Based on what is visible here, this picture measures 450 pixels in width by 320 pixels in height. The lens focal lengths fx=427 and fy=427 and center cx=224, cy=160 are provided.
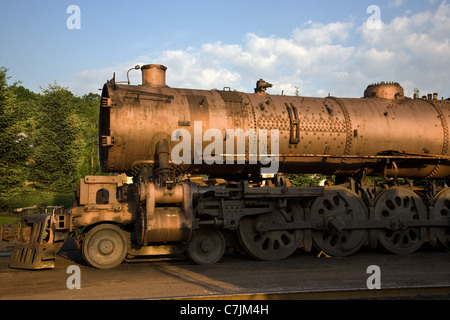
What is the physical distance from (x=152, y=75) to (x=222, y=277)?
5.36m

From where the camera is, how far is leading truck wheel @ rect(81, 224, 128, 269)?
28.4 feet

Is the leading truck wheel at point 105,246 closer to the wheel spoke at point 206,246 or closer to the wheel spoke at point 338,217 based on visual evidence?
the wheel spoke at point 206,246

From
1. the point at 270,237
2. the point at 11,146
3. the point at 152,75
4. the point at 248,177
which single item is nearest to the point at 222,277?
the point at 270,237

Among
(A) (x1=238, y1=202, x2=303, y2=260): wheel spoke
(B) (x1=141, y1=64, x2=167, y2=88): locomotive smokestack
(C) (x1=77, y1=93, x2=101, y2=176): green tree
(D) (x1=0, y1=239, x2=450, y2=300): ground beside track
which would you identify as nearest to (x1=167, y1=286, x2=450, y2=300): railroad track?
(D) (x1=0, y1=239, x2=450, y2=300): ground beside track

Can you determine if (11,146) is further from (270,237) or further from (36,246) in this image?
(270,237)

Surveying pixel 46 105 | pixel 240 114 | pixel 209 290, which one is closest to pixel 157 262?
pixel 209 290

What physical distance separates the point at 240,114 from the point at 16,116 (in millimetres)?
16220

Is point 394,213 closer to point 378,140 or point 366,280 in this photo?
point 378,140

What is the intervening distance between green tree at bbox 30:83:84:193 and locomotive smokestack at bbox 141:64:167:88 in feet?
64.4

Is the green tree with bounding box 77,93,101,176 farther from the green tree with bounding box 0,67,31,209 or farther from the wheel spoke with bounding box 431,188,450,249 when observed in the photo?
the wheel spoke with bounding box 431,188,450,249

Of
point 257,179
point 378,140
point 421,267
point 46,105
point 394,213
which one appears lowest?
point 421,267

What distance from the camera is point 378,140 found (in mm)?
11242
